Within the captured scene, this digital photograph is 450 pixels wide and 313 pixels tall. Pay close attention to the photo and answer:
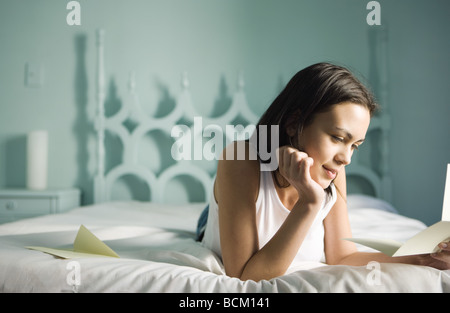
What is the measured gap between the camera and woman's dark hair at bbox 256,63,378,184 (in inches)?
31.3

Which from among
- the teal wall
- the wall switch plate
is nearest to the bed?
the teal wall

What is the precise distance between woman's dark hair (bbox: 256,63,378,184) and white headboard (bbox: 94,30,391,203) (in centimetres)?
128

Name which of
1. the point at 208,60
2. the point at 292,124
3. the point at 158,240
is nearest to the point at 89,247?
the point at 158,240

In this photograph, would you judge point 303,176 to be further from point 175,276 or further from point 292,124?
point 175,276

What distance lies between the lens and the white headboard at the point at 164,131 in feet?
6.97

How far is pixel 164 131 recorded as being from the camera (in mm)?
2189

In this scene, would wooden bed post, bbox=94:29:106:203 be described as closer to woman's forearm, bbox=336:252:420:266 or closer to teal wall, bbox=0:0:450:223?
teal wall, bbox=0:0:450:223

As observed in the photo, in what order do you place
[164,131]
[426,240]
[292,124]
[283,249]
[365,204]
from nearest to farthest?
[426,240] < [283,249] < [292,124] < [365,204] < [164,131]

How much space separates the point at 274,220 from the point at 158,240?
0.39 meters

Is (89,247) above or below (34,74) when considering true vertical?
below
